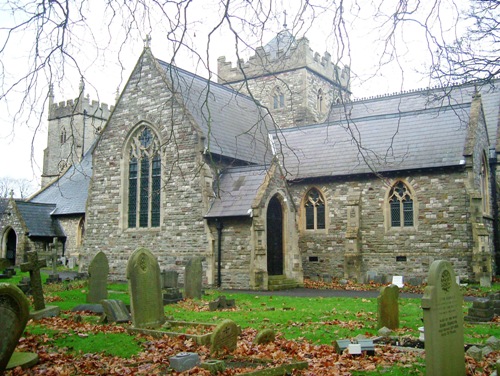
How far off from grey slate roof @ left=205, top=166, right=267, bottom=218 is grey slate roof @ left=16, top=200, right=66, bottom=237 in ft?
52.1

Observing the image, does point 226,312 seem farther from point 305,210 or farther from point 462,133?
point 462,133

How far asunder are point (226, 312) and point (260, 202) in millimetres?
7599

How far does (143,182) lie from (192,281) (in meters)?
9.05

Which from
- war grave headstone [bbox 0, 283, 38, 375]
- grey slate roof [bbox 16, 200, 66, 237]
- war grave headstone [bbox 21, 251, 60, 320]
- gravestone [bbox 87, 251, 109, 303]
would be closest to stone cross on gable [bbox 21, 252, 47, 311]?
war grave headstone [bbox 21, 251, 60, 320]

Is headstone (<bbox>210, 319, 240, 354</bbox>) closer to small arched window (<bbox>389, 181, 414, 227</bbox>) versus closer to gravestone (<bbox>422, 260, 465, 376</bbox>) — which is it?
gravestone (<bbox>422, 260, 465, 376</bbox>)

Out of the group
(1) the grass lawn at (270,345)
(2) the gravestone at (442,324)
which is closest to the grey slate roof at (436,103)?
(1) the grass lawn at (270,345)

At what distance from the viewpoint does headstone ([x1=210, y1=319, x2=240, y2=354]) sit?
8.02 meters

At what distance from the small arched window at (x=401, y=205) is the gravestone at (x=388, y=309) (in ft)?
41.0

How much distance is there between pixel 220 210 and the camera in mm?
A: 21109

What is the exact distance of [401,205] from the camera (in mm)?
22312

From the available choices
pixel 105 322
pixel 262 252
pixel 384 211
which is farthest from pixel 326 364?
pixel 384 211

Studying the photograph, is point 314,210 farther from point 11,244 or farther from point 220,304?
point 11,244

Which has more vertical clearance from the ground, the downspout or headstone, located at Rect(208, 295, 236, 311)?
the downspout

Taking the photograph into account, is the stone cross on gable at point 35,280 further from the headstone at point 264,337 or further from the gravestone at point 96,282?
the headstone at point 264,337
